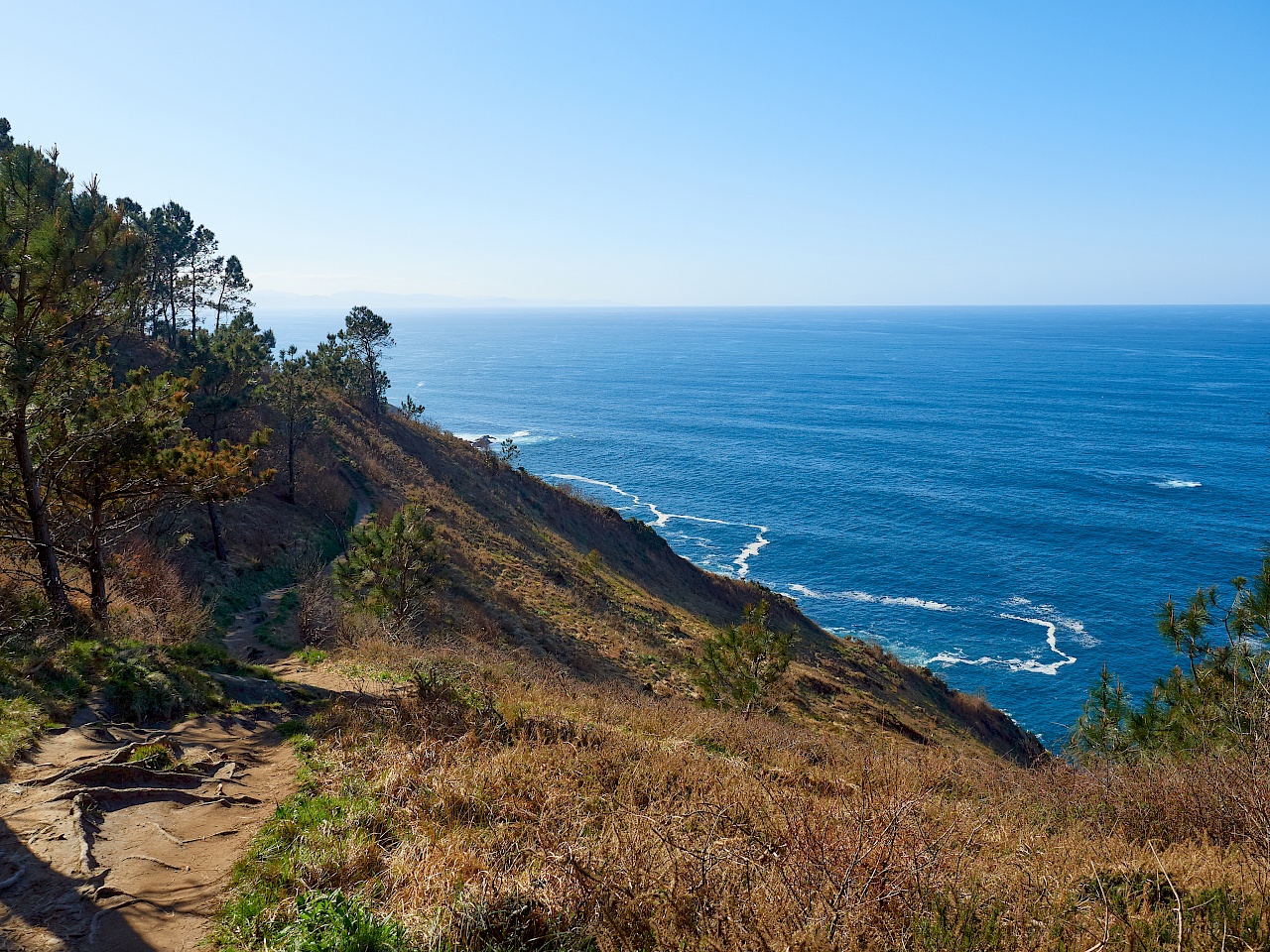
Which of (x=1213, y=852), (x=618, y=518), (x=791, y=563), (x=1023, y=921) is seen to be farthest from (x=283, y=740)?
(x=791, y=563)

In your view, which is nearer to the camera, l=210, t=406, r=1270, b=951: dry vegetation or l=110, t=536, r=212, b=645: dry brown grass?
l=210, t=406, r=1270, b=951: dry vegetation

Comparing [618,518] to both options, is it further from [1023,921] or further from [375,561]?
[1023,921]

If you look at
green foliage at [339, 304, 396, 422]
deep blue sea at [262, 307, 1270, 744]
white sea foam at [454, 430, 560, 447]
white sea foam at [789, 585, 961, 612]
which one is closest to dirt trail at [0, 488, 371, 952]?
deep blue sea at [262, 307, 1270, 744]

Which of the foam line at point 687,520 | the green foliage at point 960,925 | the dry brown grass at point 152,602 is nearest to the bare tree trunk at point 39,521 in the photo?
the dry brown grass at point 152,602

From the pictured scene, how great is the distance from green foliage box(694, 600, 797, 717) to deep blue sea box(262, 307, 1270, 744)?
88.8ft

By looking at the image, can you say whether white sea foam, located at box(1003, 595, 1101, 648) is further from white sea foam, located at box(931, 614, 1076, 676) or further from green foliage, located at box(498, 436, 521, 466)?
green foliage, located at box(498, 436, 521, 466)

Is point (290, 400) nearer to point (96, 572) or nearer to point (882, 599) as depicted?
point (96, 572)

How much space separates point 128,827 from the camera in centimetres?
721

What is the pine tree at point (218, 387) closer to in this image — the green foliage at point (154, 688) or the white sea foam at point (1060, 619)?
the green foliage at point (154, 688)

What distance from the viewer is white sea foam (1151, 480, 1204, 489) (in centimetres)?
7731

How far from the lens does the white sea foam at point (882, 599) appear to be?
55.1 m

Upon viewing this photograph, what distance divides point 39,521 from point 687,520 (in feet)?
214

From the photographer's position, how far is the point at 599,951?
5445mm

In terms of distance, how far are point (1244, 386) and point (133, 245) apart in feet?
628
